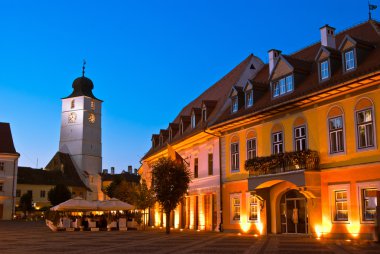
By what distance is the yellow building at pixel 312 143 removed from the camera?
23.6 meters

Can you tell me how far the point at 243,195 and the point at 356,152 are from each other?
10.1 m

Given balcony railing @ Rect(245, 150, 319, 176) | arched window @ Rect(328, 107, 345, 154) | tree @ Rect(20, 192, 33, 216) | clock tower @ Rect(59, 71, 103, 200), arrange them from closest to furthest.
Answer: arched window @ Rect(328, 107, 345, 154) → balcony railing @ Rect(245, 150, 319, 176) → tree @ Rect(20, 192, 33, 216) → clock tower @ Rect(59, 71, 103, 200)

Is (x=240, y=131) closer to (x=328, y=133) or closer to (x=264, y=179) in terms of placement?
(x=264, y=179)

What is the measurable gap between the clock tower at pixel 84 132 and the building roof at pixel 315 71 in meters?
71.1

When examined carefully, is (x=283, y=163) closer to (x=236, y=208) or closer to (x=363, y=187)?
(x=363, y=187)

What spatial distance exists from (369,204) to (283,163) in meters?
5.59

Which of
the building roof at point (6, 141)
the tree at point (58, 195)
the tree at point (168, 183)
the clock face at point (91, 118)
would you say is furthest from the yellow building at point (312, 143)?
the clock face at point (91, 118)

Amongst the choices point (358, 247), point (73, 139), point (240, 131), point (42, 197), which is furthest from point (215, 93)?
point (73, 139)

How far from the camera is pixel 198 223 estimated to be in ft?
127

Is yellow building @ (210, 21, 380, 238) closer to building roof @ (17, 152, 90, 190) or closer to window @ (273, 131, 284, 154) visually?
window @ (273, 131, 284, 154)

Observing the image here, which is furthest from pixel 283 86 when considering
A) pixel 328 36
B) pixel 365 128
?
pixel 365 128

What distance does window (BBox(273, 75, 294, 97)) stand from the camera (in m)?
29.0

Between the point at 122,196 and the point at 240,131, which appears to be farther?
the point at 122,196

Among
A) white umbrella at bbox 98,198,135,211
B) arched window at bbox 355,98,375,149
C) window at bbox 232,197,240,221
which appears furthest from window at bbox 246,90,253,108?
white umbrella at bbox 98,198,135,211
